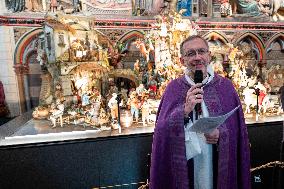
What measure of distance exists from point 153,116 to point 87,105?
1.22 m

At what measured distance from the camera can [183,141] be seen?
1.98 m

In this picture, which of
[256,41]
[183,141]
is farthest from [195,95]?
[256,41]

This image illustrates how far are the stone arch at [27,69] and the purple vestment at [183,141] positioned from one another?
651cm

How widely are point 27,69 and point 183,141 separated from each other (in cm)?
724

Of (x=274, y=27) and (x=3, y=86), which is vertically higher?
(x=274, y=27)

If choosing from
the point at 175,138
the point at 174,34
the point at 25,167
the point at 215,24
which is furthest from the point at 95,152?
the point at 215,24

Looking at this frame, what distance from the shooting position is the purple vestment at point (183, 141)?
6.53 feet

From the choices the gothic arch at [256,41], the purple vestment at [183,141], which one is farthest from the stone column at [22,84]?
the gothic arch at [256,41]

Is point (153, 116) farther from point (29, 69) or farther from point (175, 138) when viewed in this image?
point (29, 69)

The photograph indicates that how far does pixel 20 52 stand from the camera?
7.70m

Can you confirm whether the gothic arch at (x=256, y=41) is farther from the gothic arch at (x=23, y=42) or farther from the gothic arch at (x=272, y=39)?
the gothic arch at (x=23, y=42)

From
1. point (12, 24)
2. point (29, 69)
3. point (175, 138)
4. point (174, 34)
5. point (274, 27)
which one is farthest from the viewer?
point (274, 27)

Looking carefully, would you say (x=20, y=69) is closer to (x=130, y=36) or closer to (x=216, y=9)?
(x=130, y=36)

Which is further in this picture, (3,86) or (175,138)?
(3,86)
